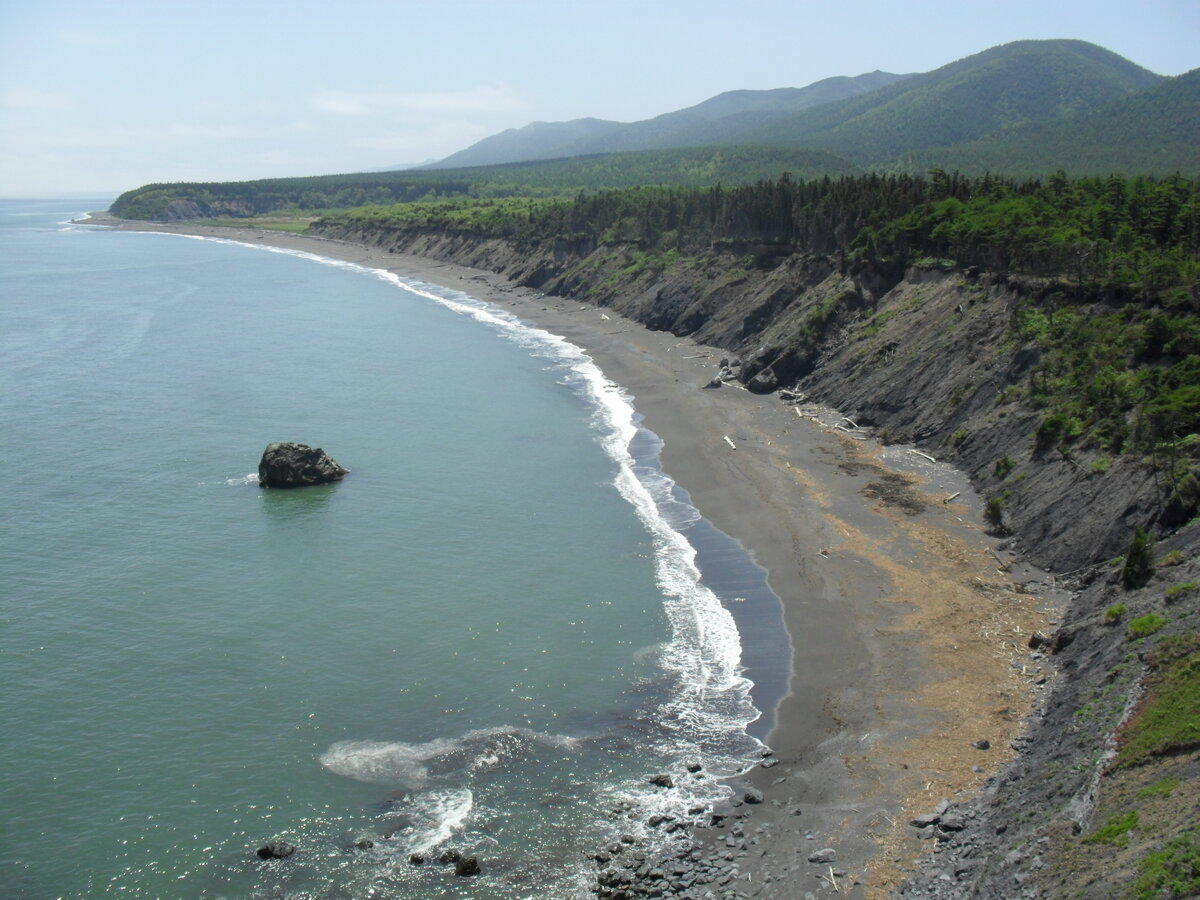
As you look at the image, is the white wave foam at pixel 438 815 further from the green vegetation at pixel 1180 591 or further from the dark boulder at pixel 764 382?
the dark boulder at pixel 764 382


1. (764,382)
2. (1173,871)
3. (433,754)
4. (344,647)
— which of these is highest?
(764,382)

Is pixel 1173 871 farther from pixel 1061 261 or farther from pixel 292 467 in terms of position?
pixel 1061 261

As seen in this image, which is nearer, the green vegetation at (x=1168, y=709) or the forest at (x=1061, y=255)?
the green vegetation at (x=1168, y=709)

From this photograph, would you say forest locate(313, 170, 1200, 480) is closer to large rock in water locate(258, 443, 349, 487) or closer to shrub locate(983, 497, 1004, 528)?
shrub locate(983, 497, 1004, 528)

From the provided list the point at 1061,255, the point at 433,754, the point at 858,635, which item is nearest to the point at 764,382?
the point at 1061,255

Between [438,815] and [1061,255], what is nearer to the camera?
[438,815]

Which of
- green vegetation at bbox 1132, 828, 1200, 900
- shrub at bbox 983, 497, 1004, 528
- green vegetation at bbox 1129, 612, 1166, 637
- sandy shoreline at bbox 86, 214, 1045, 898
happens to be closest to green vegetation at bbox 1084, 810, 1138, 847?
green vegetation at bbox 1132, 828, 1200, 900

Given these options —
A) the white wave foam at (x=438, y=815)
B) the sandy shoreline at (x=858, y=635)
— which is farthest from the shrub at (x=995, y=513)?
the white wave foam at (x=438, y=815)
